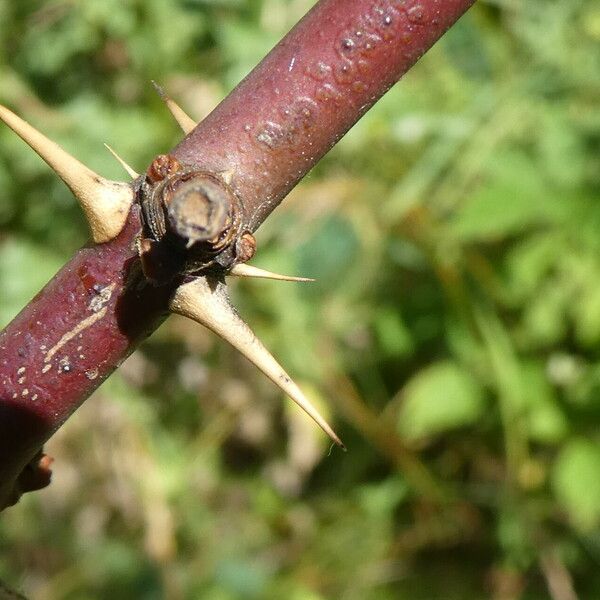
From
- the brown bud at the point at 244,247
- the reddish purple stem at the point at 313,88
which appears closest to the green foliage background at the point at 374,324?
the reddish purple stem at the point at 313,88

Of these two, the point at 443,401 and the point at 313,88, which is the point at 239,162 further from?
the point at 443,401

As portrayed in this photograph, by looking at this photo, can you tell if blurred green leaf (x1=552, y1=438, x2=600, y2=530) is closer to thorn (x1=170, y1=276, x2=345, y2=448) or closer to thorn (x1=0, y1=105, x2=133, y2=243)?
thorn (x1=170, y1=276, x2=345, y2=448)

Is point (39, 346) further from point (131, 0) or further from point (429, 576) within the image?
point (429, 576)

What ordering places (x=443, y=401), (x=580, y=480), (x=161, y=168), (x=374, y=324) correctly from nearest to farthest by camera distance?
(x=161, y=168)
(x=580, y=480)
(x=443, y=401)
(x=374, y=324)

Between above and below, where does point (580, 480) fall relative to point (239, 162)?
above

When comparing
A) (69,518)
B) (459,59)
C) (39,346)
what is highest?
(459,59)

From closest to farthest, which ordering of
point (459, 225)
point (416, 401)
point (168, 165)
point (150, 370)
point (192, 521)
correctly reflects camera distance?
point (168, 165) < point (459, 225) < point (416, 401) < point (192, 521) < point (150, 370)

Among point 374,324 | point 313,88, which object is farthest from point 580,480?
point 313,88

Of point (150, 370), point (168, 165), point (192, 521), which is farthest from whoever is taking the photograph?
point (150, 370)

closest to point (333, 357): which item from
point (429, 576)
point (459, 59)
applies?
point (429, 576)
